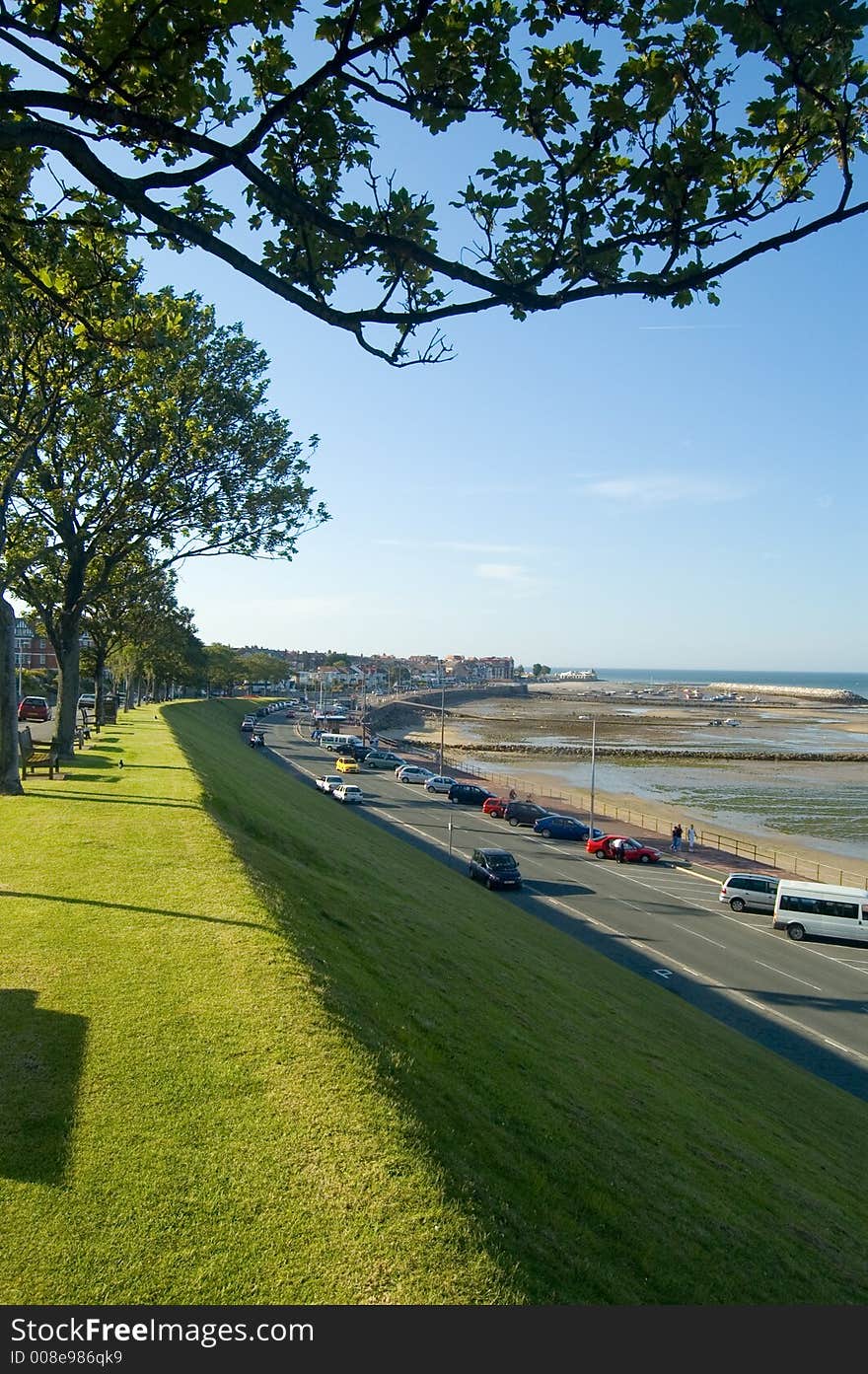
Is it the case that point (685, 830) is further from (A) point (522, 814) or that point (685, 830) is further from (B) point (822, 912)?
(B) point (822, 912)

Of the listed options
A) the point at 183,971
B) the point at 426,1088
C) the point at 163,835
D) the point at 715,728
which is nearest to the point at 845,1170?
the point at 426,1088

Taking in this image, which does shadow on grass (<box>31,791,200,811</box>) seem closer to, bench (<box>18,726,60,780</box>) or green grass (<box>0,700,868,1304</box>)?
green grass (<box>0,700,868,1304</box>)

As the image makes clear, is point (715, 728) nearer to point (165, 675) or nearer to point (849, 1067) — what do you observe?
point (165, 675)

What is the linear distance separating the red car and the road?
1.83ft

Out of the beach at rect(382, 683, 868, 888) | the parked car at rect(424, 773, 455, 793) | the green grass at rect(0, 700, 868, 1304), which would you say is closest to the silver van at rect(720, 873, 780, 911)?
the beach at rect(382, 683, 868, 888)

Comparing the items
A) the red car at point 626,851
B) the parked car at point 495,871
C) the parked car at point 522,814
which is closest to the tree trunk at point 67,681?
the parked car at point 495,871

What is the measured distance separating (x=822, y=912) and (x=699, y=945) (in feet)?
18.6

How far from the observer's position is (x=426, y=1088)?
7609 mm

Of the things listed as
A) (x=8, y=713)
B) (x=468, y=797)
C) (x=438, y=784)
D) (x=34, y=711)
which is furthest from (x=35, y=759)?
(x=438, y=784)

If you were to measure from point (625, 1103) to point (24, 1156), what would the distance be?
750 cm

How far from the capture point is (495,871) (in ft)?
103

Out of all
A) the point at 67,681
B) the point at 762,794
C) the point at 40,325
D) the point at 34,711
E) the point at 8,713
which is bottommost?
the point at 762,794

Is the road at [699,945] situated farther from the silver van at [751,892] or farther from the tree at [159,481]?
the tree at [159,481]

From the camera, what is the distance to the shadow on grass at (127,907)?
10633 millimetres
